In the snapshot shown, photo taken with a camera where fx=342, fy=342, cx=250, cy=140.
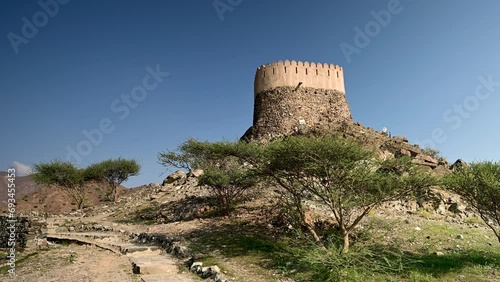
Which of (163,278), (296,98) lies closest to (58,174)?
(296,98)

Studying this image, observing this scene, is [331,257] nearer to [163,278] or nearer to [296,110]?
[163,278]

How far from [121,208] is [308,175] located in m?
21.6

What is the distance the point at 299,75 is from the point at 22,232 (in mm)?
27038

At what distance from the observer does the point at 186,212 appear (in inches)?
869

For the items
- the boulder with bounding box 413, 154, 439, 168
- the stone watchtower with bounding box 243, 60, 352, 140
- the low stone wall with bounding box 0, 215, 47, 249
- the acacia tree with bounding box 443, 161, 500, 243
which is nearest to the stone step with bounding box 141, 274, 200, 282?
the low stone wall with bounding box 0, 215, 47, 249

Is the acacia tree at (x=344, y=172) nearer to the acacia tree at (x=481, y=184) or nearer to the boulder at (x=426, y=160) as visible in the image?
the acacia tree at (x=481, y=184)

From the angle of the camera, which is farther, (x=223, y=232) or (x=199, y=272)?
(x=223, y=232)

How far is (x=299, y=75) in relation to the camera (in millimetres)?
34719

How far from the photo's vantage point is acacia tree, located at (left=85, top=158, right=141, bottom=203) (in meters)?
37.5

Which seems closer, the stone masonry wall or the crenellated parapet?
the stone masonry wall

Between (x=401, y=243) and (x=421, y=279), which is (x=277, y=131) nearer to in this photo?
(x=401, y=243)

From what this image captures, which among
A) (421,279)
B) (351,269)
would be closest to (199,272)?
(351,269)

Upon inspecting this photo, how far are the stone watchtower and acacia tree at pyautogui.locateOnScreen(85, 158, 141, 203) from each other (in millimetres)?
13773

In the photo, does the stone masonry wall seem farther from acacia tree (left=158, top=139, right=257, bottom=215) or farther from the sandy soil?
the sandy soil
